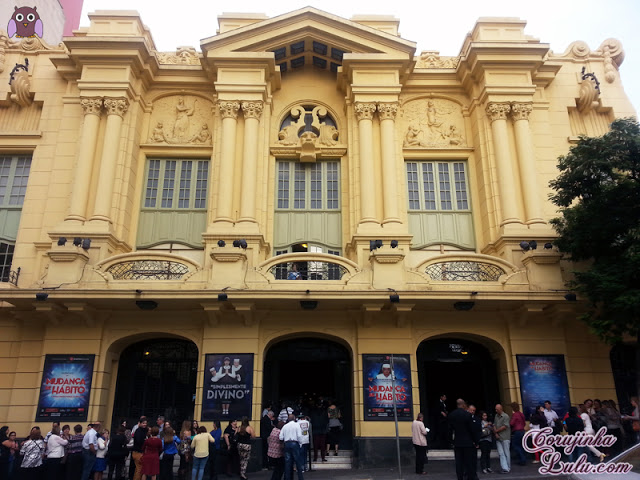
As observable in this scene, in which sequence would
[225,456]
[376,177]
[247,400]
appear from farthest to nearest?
[376,177] < [247,400] < [225,456]

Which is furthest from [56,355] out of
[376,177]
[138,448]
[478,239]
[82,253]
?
[478,239]

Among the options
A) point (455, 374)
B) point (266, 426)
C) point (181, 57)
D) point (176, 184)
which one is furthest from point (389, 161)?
point (266, 426)

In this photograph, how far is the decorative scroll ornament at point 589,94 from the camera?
20.4 m

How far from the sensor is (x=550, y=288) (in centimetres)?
1580

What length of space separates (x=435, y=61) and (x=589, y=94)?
6.14 metres

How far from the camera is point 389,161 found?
1862 centimetres

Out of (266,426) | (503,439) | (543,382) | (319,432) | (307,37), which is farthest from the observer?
(307,37)

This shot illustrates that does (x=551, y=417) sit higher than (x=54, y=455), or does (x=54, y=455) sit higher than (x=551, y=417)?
(x=551, y=417)

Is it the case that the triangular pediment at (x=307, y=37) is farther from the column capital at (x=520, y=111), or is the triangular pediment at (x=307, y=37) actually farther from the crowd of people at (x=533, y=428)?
the crowd of people at (x=533, y=428)

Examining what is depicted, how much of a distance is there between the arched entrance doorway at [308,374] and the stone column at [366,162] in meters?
4.64

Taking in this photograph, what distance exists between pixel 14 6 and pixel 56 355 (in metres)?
30.0

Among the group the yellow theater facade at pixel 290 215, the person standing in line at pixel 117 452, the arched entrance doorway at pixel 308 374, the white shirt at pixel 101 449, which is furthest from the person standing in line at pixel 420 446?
the white shirt at pixel 101 449

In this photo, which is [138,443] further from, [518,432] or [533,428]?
[533,428]

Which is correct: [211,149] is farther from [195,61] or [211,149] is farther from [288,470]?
[288,470]
